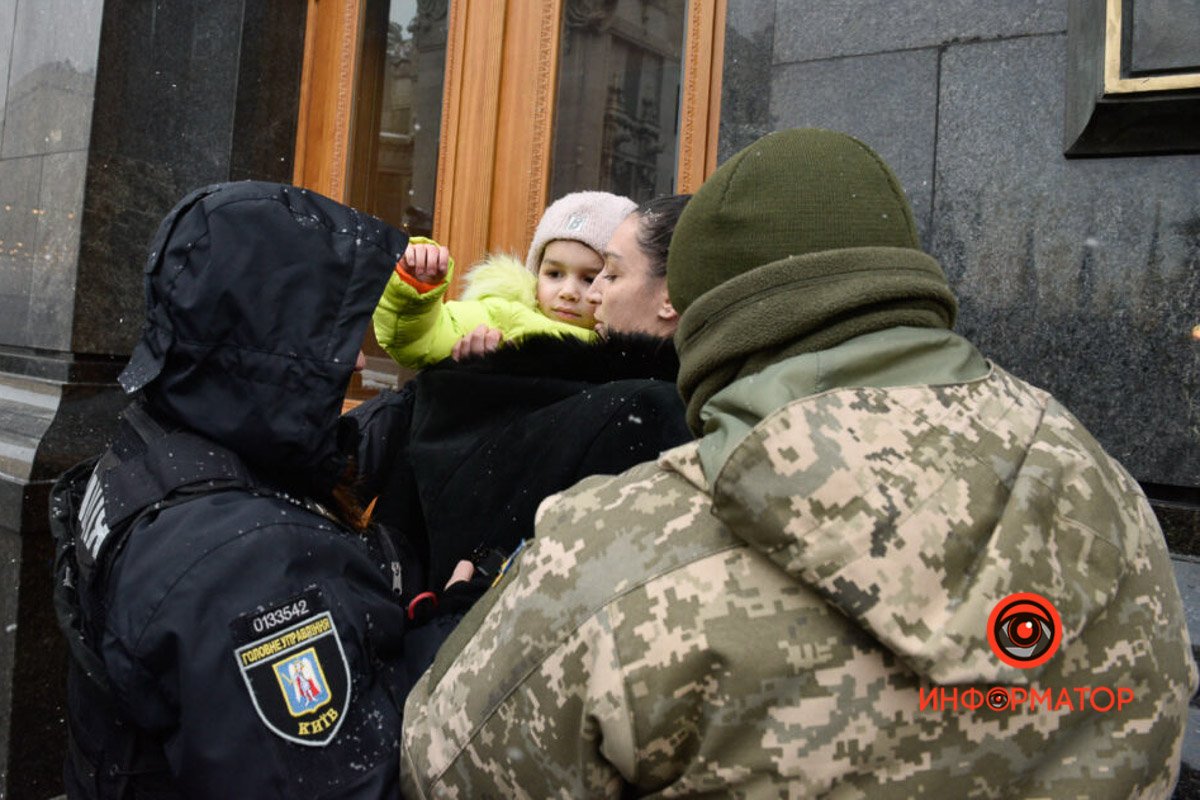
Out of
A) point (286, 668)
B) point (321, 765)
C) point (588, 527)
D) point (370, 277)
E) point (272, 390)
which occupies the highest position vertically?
point (370, 277)

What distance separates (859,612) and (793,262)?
44 cm

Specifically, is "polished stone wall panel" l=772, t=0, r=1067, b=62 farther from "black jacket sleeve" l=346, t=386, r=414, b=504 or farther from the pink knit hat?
"black jacket sleeve" l=346, t=386, r=414, b=504

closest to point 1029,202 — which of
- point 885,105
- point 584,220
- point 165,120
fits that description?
point 885,105

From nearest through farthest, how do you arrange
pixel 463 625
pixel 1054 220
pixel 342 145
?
1. pixel 463 625
2. pixel 1054 220
3. pixel 342 145

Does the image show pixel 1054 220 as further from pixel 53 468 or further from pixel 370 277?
pixel 53 468

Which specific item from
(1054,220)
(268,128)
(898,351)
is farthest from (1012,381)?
(268,128)

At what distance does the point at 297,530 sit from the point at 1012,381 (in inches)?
42.8

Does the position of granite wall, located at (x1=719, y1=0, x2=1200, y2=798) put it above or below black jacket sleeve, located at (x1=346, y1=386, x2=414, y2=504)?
above

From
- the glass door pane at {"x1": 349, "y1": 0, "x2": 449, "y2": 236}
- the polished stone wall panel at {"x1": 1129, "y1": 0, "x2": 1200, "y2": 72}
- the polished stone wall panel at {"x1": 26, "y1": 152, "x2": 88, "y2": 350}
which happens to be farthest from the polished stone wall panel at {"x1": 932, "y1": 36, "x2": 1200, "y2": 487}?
the polished stone wall panel at {"x1": 26, "y1": 152, "x2": 88, "y2": 350}

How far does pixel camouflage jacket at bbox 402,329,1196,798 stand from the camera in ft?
3.21

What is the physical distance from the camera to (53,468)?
143 inches

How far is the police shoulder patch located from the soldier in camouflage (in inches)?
11.7

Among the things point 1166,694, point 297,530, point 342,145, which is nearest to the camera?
point 1166,694

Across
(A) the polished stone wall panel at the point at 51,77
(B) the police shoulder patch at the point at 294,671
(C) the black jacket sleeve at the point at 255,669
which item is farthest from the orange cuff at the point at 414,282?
(A) the polished stone wall panel at the point at 51,77
